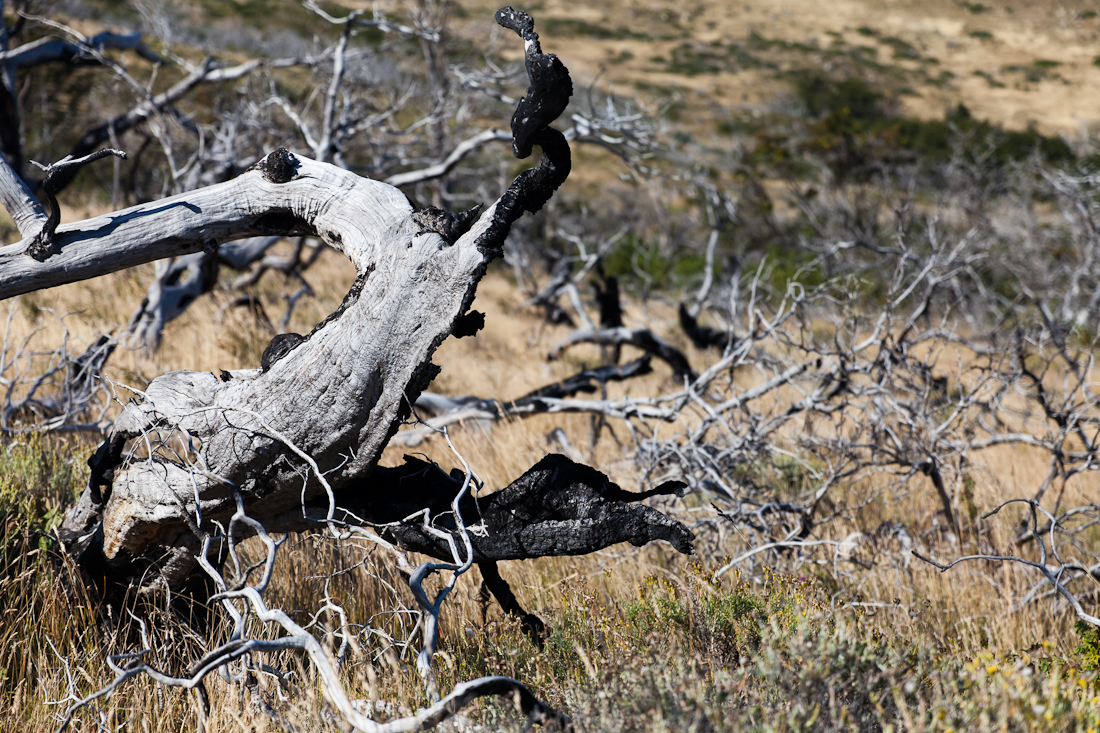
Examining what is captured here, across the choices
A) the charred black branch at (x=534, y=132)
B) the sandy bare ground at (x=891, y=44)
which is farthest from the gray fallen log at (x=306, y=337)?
the sandy bare ground at (x=891, y=44)

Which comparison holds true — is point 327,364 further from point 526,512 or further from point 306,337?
point 526,512

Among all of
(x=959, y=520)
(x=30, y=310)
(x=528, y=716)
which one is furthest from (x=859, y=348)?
(x=30, y=310)

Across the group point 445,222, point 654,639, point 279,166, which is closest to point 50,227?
point 279,166

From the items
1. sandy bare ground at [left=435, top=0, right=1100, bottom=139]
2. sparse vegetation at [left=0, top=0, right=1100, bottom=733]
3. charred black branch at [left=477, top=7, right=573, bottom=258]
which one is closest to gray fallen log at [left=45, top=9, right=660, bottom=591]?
charred black branch at [left=477, top=7, right=573, bottom=258]

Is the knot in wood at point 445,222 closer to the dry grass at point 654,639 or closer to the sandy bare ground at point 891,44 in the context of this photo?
the dry grass at point 654,639

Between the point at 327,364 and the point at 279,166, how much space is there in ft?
2.11

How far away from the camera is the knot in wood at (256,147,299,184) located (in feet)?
7.35

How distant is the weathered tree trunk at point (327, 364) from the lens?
2.04 m

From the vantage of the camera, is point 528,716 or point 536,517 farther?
point 536,517

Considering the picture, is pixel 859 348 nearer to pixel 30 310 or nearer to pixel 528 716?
pixel 528 716

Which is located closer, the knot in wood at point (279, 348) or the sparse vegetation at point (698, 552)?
the sparse vegetation at point (698, 552)

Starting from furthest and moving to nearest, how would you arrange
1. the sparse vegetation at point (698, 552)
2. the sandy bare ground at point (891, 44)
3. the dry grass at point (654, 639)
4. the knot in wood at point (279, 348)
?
1. the sandy bare ground at point (891, 44)
2. the knot in wood at point (279, 348)
3. the sparse vegetation at point (698, 552)
4. the dry grass at point (654, 639)

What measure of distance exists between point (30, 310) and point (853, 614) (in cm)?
704

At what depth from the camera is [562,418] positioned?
20.2 feet
